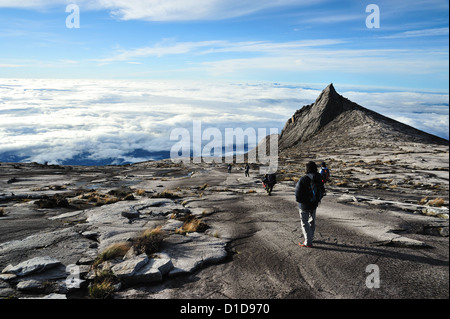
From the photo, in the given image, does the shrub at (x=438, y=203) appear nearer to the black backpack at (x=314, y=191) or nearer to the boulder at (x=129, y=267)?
the black backpack at (x=314, y=191)

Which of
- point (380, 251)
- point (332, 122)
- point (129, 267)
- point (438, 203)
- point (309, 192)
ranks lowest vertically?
point (129, 267)

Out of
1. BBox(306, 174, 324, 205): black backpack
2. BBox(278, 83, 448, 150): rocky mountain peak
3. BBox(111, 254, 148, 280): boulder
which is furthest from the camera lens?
BBox(278, 83, 448, 150): rocky mountain peak

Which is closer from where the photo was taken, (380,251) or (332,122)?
(380,251)

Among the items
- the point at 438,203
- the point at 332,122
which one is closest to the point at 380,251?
the point at 438,203

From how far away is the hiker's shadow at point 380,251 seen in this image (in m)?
6.42

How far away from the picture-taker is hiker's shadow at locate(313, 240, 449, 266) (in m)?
6.42

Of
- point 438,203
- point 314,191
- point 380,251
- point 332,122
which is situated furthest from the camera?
point 332,122

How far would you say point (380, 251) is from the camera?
24.9ft

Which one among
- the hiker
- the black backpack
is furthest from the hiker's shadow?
the black backpack

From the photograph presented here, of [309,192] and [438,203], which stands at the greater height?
[309,192]

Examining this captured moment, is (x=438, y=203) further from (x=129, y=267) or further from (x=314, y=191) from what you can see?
(x=129, y=267)

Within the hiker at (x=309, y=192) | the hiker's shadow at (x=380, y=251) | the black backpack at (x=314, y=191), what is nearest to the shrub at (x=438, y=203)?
the hiker's shadow at (x=380, y=251)

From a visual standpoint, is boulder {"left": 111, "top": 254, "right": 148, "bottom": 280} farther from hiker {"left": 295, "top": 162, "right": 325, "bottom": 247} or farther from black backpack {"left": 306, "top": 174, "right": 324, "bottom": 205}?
black backpack {"left": 306, "top": 174, "right": 324, "bottom": 205}
